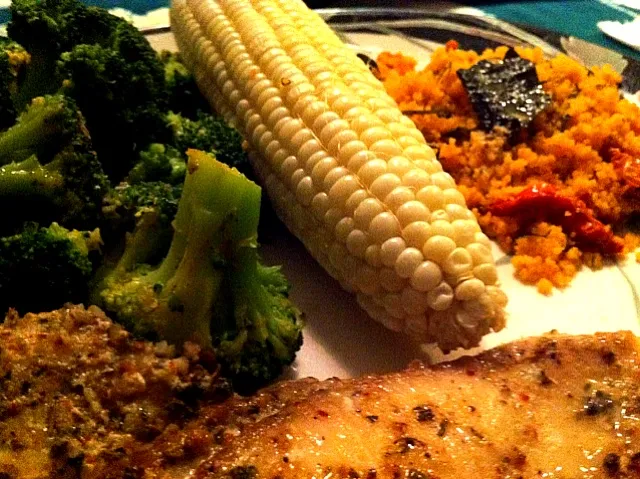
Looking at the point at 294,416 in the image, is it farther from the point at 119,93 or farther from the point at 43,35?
the point at 43,35

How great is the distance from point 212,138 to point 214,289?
2.53 ft

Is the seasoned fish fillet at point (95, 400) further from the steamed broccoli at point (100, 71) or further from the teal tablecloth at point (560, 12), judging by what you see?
Result: the teal tablecloth at point (560, 12)

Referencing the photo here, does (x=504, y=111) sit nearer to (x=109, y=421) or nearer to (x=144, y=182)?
(x=144, y=182)

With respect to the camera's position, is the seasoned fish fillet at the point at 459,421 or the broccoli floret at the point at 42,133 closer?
the seasoned fish fillet at the point at 459,421

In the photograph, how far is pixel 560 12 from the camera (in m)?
4.40

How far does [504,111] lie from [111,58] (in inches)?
59.1

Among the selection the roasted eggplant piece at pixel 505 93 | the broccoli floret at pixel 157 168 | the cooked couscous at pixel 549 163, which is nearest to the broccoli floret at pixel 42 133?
the broccoli floret at pixel 157 168

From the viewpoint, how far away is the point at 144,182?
2570mm

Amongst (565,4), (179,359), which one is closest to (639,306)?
(179,359)

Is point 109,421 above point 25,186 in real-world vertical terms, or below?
below

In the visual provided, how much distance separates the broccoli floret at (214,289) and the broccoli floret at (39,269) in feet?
0.37

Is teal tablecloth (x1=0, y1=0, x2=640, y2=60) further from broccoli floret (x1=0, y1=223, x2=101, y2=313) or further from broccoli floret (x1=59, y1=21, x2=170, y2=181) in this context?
broccoli floret (x1=0, y1=223, x2=101, y2=313)

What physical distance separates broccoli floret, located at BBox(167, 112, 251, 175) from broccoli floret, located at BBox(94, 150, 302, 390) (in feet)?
1.79

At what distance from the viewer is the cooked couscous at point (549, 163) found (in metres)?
2.64
